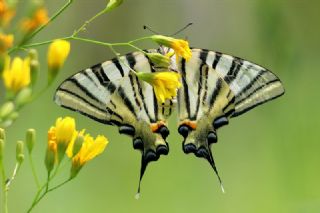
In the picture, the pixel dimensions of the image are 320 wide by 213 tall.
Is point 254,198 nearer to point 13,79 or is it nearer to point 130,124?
point 130,124

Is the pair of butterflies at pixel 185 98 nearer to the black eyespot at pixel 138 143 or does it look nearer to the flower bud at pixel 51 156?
the black eyespot at pixel 138 143

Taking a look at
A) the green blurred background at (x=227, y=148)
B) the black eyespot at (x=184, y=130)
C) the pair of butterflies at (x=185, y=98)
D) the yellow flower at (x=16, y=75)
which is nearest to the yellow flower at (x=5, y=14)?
the yellow flower at (x=16, y=75)

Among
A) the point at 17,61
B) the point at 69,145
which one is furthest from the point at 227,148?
the point at 17,61

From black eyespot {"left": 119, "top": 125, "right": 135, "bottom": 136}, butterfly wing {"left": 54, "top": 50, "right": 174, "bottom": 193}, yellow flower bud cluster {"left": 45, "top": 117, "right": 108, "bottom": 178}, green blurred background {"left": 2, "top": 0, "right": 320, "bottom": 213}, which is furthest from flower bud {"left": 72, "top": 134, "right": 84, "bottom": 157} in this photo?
green blurred background {"left": 2, "top": 0, "right": 320, "bottom": 213}

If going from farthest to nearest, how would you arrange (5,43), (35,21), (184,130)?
(184,130) → (35,21) → (5,43)

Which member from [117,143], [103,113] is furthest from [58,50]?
[117,143]

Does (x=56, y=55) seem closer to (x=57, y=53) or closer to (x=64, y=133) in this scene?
(x=57, y=53)
